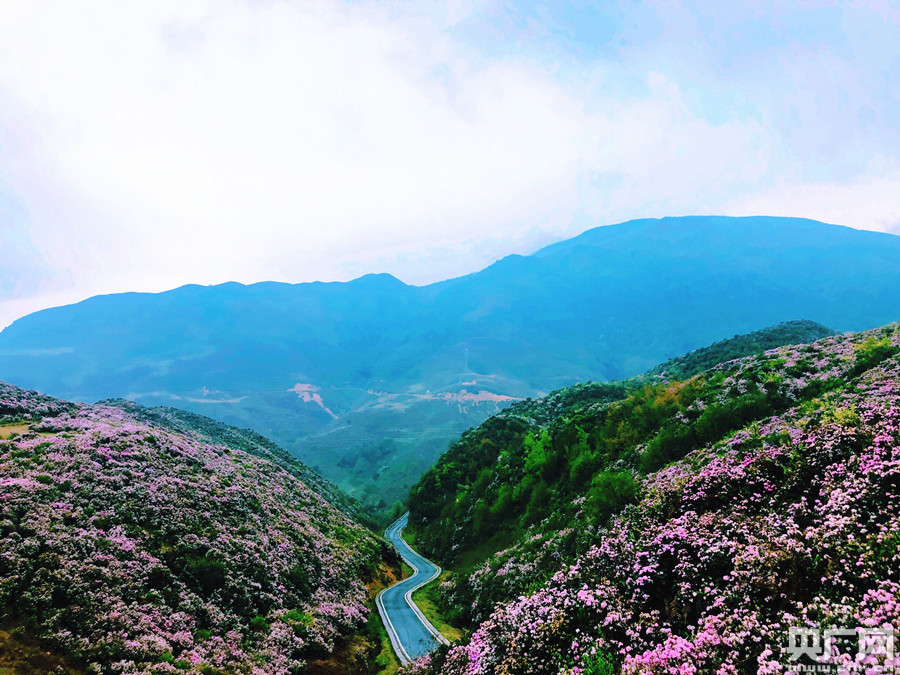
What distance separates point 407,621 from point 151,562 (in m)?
16.7

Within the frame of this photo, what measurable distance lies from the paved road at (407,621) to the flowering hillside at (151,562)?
88.8 inches

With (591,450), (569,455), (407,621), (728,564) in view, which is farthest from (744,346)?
(728,564)

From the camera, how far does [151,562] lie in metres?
19.7

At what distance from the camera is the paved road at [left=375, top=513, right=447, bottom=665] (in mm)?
23750

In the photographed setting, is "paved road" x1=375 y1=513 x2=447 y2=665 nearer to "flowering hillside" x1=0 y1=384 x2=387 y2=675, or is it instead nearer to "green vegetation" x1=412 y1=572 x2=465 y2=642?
"green vegetation" x1=412 y1=572 x2=465 y2=642

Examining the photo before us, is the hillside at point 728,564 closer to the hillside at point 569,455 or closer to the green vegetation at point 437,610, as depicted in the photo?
the green vegetation at point 437,610

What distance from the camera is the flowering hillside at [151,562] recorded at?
50.7 ft

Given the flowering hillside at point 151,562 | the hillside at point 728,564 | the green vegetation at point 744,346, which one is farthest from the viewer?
the green vegetation at point 744,346

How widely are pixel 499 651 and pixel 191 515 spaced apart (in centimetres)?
2145

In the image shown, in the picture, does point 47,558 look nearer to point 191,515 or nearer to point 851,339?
point 191,515

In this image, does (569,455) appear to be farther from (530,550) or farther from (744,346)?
(744,346)

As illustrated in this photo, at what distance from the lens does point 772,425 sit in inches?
818

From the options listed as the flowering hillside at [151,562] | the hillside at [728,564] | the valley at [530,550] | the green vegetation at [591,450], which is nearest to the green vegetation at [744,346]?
the green vegetation at [591,450]

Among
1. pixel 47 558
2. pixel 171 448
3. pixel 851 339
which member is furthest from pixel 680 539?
pixel 851 339
